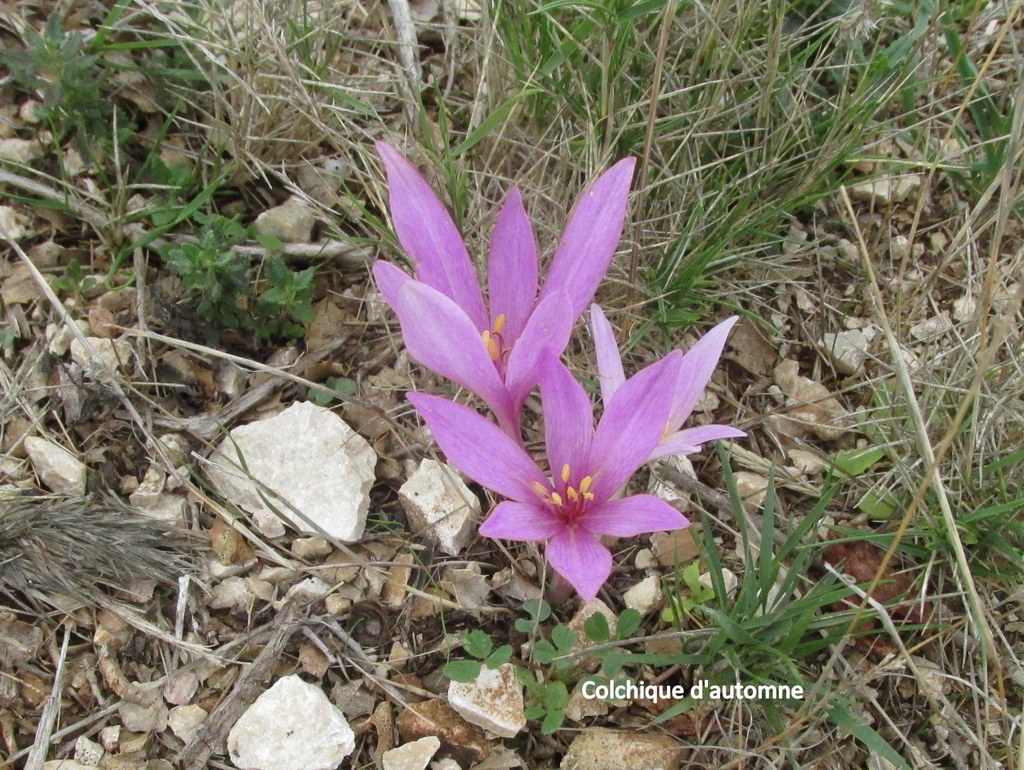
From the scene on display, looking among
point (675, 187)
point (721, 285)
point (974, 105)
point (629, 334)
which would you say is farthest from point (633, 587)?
point (974, 105)

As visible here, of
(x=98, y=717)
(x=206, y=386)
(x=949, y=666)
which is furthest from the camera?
(x=206, y=386)

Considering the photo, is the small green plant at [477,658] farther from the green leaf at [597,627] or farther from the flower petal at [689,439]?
the flower petal at [689,439]

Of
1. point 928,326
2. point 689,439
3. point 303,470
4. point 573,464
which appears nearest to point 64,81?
point 303,470

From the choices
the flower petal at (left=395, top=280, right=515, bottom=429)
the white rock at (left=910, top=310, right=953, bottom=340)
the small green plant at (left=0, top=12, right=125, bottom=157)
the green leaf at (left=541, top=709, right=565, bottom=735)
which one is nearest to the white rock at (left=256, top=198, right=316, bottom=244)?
the small green plant at (left=0, top=12, right=125, bottom=157)

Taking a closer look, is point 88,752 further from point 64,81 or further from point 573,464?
point 64,81

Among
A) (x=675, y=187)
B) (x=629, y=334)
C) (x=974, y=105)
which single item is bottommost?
(x=629, y=334)

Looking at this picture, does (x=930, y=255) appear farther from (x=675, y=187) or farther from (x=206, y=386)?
(x=206, y=386)
